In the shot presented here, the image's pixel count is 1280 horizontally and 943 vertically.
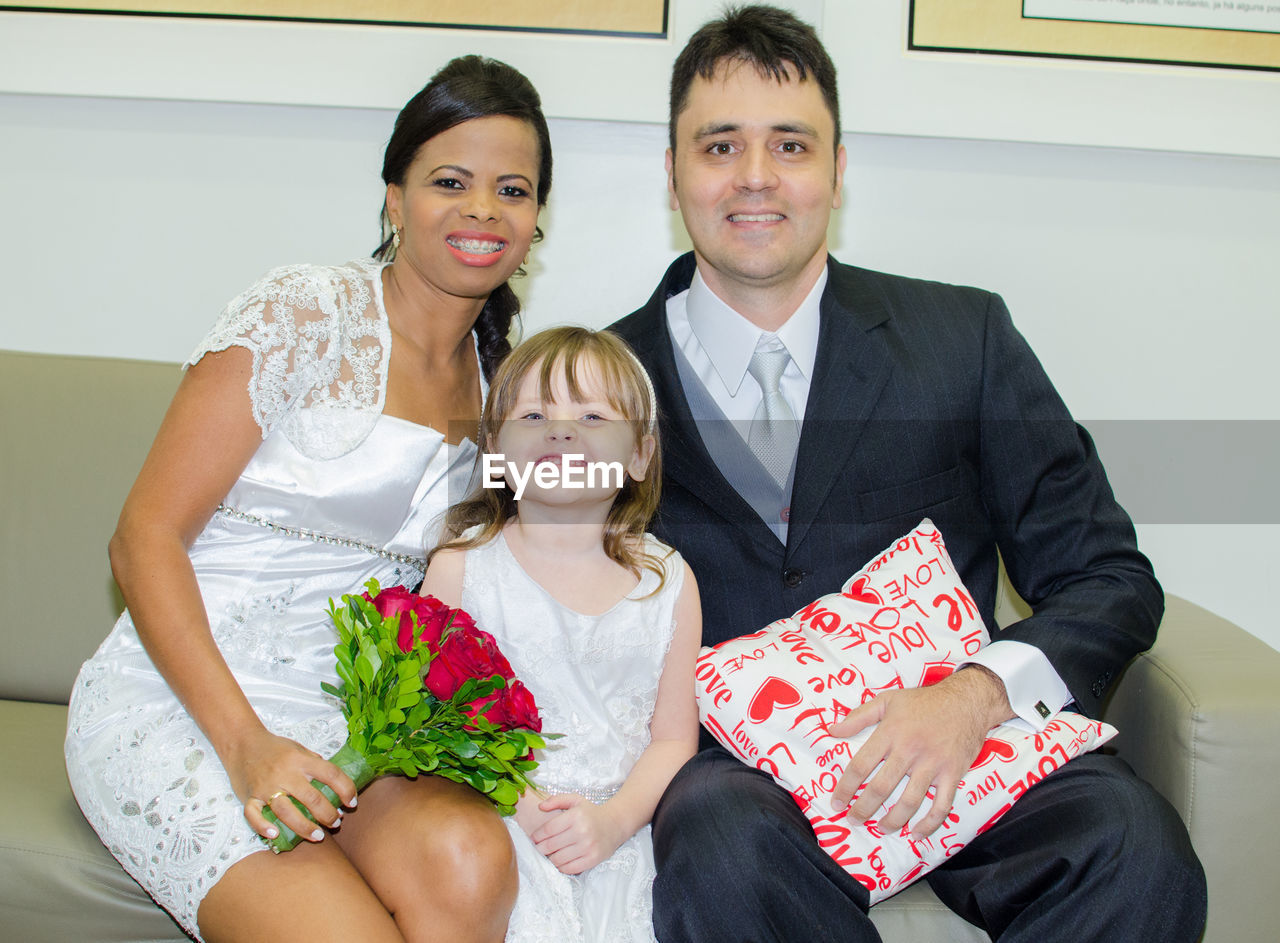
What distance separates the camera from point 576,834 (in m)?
1.58

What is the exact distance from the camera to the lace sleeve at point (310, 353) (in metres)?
1.73

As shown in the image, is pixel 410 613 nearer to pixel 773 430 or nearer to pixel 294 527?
pixel 294 527

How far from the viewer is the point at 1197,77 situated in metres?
2.41

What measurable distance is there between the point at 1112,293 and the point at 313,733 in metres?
2.00

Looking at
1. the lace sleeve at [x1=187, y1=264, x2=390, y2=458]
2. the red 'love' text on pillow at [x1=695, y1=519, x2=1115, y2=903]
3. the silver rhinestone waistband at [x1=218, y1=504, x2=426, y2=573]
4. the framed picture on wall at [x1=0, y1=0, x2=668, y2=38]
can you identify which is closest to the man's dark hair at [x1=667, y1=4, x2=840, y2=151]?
the framed picture on wall at [x1=0, y1=0, x2=668, y2=38]

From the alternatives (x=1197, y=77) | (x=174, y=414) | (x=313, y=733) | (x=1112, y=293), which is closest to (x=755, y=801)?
(x=313, y=733)

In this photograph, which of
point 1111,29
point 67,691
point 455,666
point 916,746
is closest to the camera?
point 455,666

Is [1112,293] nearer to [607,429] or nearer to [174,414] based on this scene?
[607,429]

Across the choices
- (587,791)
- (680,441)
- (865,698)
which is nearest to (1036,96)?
(680,441)

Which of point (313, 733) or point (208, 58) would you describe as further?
point (208, 58)

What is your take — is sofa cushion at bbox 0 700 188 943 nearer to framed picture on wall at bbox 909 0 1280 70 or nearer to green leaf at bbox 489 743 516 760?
green leaf at bbox 489 743 516 760

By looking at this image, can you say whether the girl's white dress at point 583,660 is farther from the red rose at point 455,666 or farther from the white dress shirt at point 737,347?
the red rose at point 455,666

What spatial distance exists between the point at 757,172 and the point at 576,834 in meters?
1.15

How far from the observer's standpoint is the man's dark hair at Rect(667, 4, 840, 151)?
1.97 m
